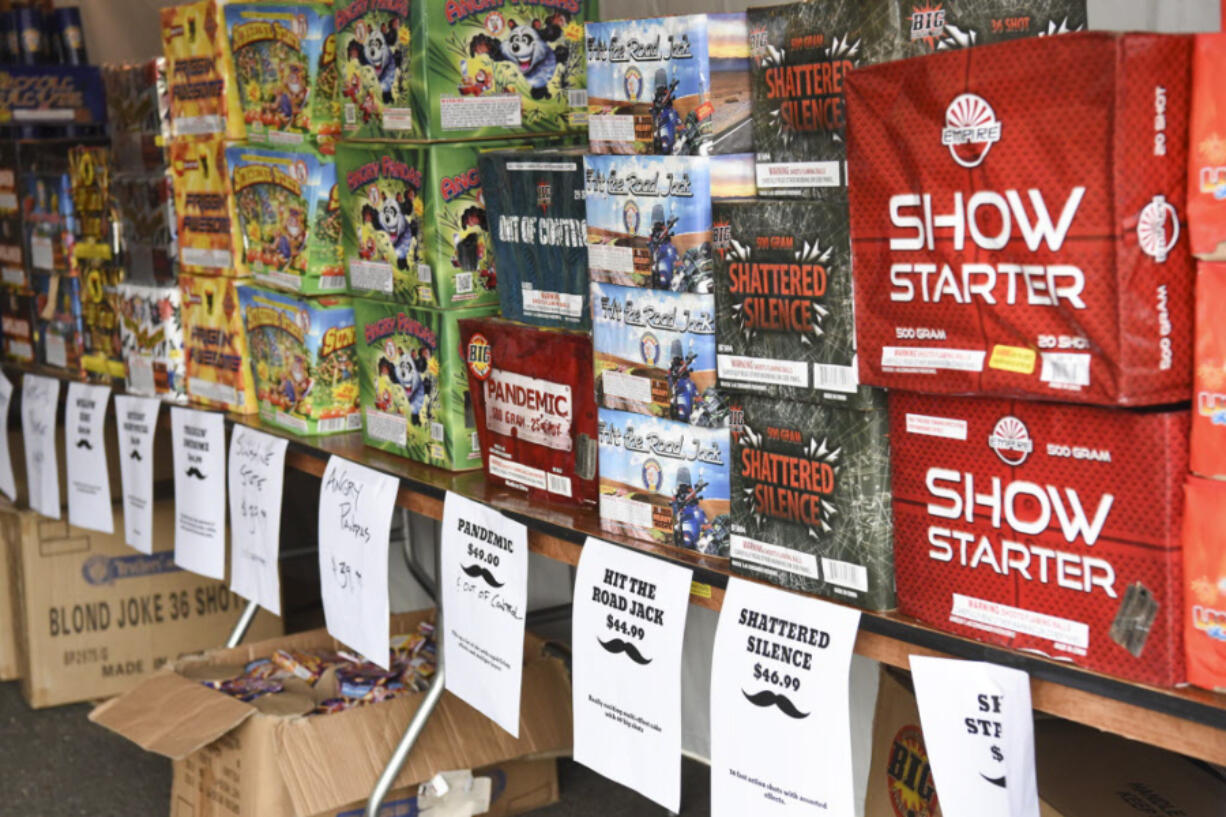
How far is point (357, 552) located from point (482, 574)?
1.15 ft

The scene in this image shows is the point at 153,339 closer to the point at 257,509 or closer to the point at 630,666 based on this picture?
the point at 257,509

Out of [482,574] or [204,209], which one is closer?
[482,574]

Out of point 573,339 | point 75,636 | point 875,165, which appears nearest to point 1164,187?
point 875,165

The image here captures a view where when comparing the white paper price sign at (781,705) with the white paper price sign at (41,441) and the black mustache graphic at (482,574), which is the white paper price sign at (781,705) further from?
the white paper price sign at (41,441)

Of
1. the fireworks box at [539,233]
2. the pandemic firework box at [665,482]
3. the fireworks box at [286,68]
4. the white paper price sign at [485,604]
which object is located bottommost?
the white paper price sign at [485,604]

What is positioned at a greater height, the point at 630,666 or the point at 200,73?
the point at 200,73

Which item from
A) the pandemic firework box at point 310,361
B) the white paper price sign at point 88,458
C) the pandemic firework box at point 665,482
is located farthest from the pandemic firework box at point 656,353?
the white paper price sign at point 88,458

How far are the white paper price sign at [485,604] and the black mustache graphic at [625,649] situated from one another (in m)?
0.21

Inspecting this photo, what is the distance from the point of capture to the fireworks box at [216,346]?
9.04 feet

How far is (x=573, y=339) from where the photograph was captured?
1.94 m

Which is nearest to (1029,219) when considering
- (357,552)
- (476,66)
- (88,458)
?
(476,66)

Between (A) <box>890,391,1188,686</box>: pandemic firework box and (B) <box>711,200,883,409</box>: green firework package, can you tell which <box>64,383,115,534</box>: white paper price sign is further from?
(A) <box>890,391,1188,686</box>: pandemic firework box

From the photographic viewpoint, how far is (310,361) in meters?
2.55

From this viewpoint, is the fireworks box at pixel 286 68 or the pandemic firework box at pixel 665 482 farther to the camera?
the fireworks box at pixel 286 68
